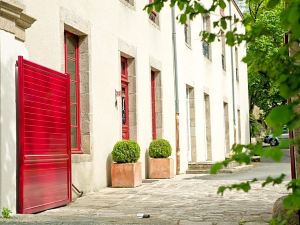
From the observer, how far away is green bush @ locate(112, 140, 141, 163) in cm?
1075

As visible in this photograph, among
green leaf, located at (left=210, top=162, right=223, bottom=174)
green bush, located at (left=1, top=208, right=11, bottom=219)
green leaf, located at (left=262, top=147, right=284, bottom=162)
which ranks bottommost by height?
green bush, located at (left=1, top=208, right=11, bottom=219)

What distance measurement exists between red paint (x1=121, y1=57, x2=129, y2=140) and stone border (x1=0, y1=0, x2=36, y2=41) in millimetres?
5653

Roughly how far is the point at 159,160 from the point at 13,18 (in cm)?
723

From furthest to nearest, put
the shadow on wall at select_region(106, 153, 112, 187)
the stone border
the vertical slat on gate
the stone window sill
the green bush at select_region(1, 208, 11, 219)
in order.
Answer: the shadow on wall at select_region(106, 153, 112, 187), the stone window sill, the vertical slat on gate, the stone border, the green bush at select_region(1, 208, 11, 219)

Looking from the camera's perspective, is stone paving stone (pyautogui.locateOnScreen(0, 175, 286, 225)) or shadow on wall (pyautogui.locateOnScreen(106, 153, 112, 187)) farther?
shadow on wall (pyautogui.locateOnScreen(106, 153, 112, 187))

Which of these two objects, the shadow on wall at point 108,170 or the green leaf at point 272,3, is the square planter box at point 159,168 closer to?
the shadow on wall at point 108,170

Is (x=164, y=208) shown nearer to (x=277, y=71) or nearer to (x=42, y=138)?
(x=42, y=138)

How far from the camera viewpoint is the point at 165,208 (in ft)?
24.8

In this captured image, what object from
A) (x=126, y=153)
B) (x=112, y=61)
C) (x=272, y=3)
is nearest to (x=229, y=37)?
(x=272, y=3)

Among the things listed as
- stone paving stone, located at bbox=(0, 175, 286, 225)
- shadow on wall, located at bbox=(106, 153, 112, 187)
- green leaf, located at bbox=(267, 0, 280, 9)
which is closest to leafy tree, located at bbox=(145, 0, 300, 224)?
green leaf, located at bbox=(267, 0, 280, 9)

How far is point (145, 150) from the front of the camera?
1327 cm

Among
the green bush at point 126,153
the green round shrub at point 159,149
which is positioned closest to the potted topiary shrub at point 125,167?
the green bush at point 126,153

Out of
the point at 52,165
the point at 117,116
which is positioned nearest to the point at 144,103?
the point at 117,116

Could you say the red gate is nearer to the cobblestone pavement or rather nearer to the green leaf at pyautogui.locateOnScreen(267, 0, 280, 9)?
the cobblestone pavement
